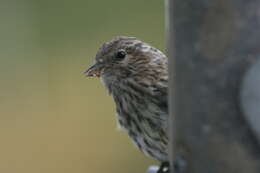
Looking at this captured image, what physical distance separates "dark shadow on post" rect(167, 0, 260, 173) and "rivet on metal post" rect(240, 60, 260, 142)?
0.11 ft

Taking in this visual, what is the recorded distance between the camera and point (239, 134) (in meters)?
3.73

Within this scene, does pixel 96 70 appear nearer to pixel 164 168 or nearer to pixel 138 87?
pixel 138 87

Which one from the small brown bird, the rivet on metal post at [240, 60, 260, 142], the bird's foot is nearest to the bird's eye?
the small brown bird

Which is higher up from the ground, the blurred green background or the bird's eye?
the bird's eye

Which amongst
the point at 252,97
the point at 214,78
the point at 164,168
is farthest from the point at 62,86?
the point at 252,97

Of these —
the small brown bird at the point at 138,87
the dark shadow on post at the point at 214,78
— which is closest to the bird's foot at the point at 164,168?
the small brown bird at the point at 138,87

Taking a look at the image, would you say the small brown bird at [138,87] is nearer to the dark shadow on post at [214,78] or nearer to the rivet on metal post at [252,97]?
the dark shadow on post at [214,78]

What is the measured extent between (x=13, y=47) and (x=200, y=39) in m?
7.07

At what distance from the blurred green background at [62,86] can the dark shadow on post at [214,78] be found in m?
4.04

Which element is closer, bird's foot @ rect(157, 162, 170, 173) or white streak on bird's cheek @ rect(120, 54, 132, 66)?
bird's foot @ rect(157, 162, 170, 173)

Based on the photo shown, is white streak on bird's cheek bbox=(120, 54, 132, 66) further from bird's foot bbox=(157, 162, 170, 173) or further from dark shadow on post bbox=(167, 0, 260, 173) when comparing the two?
dark shadow on post bbox=(167, 0, 260, 173)

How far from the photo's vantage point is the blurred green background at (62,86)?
8.61 m

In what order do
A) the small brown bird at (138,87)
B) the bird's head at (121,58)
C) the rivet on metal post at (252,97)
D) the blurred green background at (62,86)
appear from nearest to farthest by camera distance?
the rivet on metal post at (252,97)
the small brown bird at (138,87)
the bird's head at (121,58)
the blurred green background at (62,86)

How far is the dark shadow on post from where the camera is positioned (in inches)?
146
